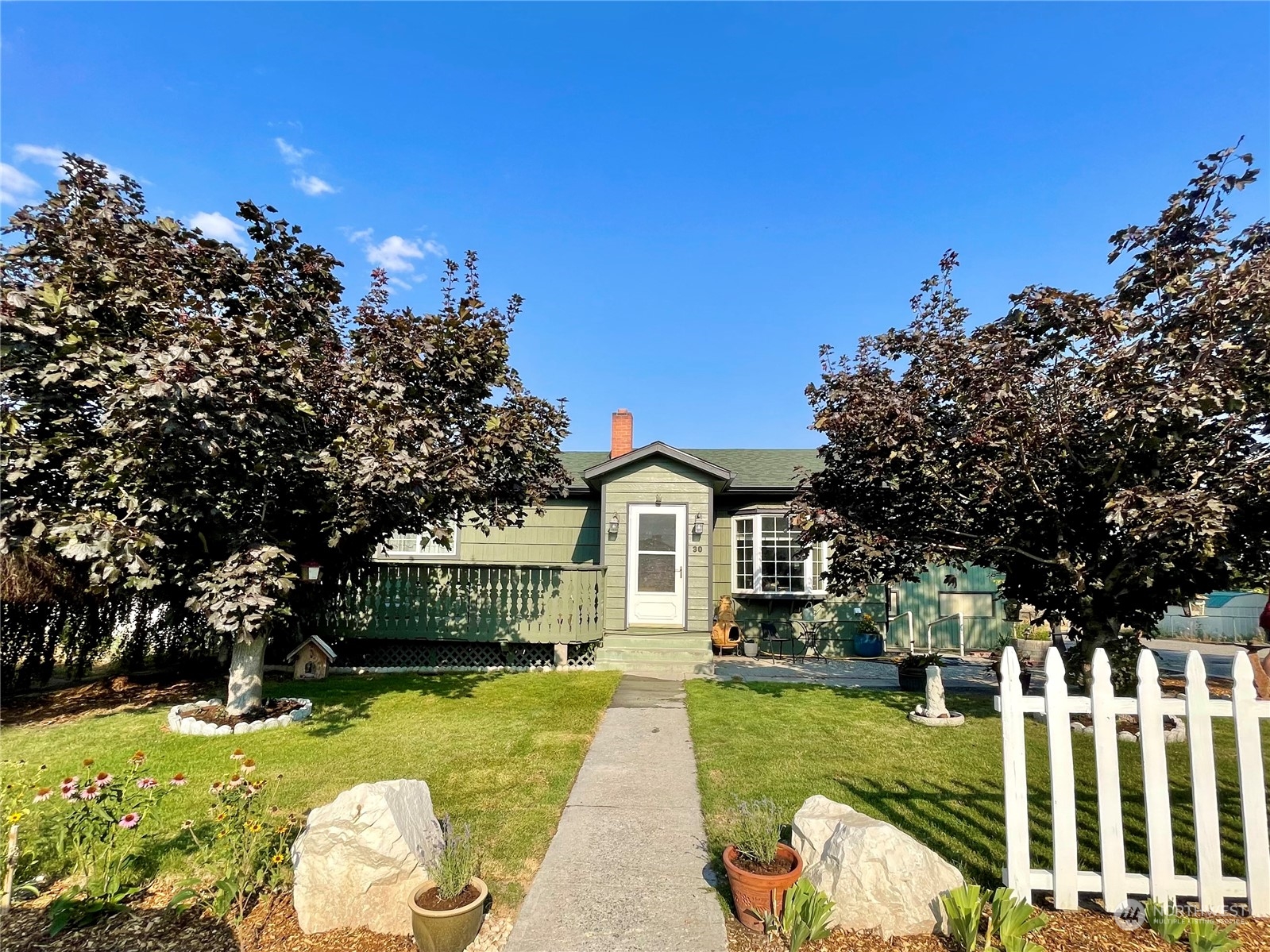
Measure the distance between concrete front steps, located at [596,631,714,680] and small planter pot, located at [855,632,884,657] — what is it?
370 centimetres

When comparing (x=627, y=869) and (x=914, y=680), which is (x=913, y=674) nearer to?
(x=914, y=680)

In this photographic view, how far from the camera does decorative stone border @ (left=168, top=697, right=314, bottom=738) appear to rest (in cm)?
630

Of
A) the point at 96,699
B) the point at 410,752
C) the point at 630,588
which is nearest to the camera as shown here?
the point at 410,752

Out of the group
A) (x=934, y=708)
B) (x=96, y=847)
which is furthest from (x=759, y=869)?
(x=934, y=708)

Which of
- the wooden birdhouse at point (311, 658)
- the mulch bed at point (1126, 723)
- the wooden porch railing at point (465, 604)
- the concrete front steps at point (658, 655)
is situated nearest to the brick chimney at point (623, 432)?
the wooden porch railing at point (465, 604)

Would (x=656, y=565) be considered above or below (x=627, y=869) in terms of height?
above

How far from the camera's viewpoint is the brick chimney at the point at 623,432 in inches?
559

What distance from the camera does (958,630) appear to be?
1312 centimetres

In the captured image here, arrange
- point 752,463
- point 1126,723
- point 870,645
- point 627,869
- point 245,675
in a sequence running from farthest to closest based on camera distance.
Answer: point 752,463, point 870,645, point 245,675, point 1126,723, point 627,869

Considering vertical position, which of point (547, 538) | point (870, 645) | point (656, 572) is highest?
point (547, 538)

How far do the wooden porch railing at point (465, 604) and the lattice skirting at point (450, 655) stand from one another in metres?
0.27

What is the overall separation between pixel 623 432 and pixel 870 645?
7040 mm

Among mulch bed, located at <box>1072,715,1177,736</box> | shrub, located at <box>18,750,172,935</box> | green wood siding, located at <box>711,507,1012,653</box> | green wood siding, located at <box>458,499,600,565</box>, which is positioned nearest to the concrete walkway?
shrub, located at <box>18,750,172,935</box>

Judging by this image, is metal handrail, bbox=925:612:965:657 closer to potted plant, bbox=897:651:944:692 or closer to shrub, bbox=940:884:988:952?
potted plant, bbox=897:651:944:692
